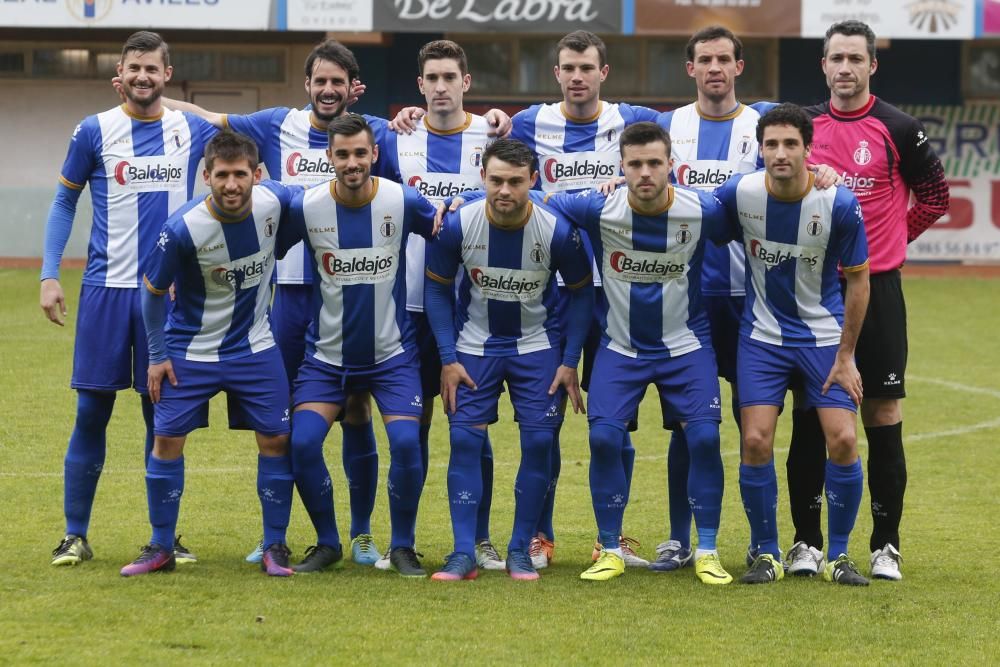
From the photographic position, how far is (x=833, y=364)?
18.0 ft

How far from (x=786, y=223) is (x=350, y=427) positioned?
196cm

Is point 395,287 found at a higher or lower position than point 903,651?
higher

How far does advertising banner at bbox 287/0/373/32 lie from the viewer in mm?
18297

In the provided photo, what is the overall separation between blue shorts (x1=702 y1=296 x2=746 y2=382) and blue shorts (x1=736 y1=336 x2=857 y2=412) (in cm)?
35

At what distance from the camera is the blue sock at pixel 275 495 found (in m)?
5.61

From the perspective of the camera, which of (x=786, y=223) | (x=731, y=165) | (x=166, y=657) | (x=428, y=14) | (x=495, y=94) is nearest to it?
(x=166, y=657)

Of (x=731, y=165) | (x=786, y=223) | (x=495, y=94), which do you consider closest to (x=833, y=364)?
(x=786, y=223)

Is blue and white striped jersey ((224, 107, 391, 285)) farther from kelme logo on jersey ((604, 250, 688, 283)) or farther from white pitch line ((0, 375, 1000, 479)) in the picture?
white pitch line ((0, 375, 1000, 479))

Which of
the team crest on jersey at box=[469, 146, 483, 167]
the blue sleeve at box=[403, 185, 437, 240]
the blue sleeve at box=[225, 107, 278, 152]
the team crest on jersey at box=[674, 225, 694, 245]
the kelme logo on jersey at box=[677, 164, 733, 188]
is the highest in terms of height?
the blue sleeve at box=[225, 107, 278, 152]

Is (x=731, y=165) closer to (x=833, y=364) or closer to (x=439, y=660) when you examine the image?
(x=833, y=364)

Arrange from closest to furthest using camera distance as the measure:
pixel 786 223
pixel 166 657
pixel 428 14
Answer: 1. pixel 166 657
2. pixel 786 223
3. pixel 428 14

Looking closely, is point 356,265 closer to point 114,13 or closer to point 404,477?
point 404,477

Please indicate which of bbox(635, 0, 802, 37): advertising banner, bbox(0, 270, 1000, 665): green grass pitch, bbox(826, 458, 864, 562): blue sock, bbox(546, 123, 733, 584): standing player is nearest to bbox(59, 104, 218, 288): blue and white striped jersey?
bbox(0, 270, 1000, 665): green grass pitch

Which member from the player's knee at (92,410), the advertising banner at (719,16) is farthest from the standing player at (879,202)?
the advertising banner at (719,16)
